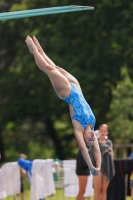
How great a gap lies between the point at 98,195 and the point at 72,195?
91.9 inches

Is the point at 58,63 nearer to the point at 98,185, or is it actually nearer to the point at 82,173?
the point at 98,185

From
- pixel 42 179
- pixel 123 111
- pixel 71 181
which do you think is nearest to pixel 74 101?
pixel 42 179

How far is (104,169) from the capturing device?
14602 millimetres

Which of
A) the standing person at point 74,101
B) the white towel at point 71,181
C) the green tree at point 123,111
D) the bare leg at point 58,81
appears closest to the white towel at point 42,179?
the white towel at point 71,181

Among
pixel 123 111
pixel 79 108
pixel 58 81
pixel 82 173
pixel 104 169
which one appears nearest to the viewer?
pixel 58 81

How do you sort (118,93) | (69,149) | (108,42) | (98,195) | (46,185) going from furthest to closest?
(69,149) → (108,42) → (118,93) → (46,185) → (98,195)

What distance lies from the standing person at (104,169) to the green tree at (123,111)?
549 inches

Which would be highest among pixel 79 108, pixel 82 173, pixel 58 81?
Result: pixel 58 81

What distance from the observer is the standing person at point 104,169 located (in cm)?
1440

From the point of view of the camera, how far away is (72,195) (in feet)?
54.7

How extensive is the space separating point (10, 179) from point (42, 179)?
761 millimetres

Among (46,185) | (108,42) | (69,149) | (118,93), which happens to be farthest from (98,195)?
(69,149)

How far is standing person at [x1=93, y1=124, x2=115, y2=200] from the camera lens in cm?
1440

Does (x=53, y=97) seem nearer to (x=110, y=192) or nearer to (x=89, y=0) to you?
(x=89, y=0)
